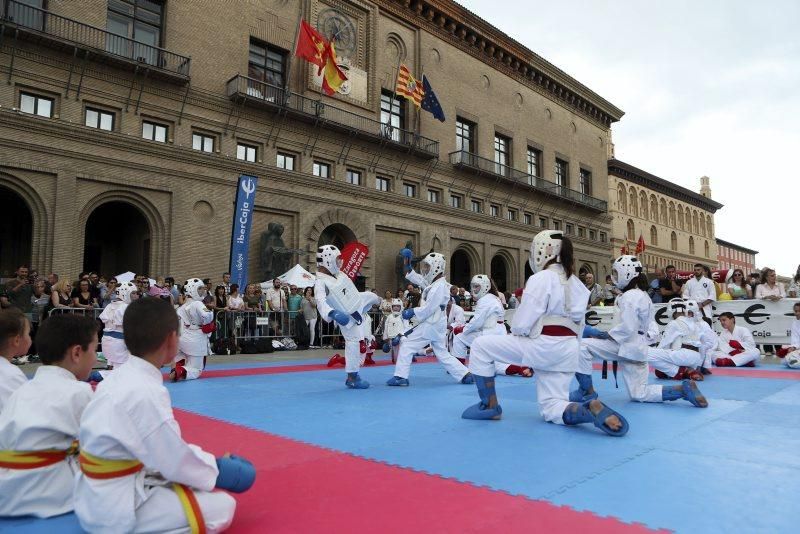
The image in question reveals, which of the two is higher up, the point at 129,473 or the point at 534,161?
the point at 534,161

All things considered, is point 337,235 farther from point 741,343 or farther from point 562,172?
point 562,172

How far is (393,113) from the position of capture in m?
27.3

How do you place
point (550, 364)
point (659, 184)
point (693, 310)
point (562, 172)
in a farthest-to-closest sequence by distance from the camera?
1. point (659, 184)
2. point (562, 172)
3. point (693, 310)
4. point (550, 364)

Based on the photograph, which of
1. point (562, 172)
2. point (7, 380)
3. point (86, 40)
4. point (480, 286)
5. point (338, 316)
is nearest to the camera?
point (7, 380)

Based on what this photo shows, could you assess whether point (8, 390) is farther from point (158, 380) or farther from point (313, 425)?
point (313, 425)

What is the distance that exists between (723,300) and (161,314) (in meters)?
14.7

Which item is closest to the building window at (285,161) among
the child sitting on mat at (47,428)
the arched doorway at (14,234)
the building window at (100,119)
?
the building window at (100,119)

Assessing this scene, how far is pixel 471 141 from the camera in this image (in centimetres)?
3134

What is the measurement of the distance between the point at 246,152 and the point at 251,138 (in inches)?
23.5

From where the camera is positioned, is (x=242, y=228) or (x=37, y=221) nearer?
(x=37, y=221)

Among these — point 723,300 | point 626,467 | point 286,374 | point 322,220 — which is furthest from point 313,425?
point 322,220

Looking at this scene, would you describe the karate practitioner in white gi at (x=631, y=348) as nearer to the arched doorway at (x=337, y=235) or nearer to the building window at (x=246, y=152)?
the building window at (x=246, y=152)

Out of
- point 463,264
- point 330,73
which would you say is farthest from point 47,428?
point 463,264

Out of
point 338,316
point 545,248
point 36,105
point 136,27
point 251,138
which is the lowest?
point 338,316
